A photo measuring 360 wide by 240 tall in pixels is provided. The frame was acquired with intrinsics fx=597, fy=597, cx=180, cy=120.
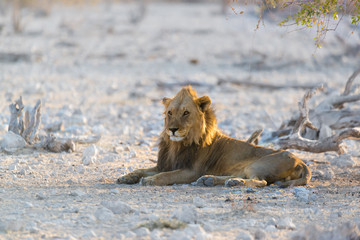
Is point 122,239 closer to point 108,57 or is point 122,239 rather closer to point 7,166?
point 7,166

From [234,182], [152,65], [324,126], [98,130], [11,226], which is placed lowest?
[11,226]

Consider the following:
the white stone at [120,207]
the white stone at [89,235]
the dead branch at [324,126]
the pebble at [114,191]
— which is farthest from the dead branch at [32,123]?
the white stone at [89,235]

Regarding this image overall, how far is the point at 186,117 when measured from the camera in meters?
6.37

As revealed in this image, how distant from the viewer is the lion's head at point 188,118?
248 inches

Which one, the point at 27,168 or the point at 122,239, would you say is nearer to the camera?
the point at 122,239

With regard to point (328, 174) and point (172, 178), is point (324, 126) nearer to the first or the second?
point (328, 174)

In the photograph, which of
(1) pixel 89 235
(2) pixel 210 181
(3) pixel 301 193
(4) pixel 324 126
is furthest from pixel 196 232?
(4) pixel 324 126

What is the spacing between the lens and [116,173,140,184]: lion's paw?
632 cm

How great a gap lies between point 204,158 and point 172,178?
50 cm

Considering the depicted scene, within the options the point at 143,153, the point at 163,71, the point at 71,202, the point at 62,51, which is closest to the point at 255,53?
the point at 163,71

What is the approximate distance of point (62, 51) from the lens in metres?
20.1

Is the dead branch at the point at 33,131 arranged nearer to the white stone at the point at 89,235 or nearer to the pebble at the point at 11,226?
the pebble at the point at 11,226

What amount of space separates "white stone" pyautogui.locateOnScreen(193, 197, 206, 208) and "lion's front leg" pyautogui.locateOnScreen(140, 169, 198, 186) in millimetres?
1010

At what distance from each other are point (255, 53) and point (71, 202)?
1621 cm
